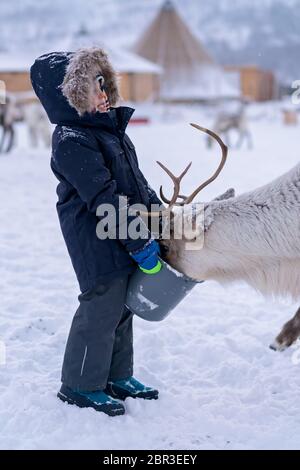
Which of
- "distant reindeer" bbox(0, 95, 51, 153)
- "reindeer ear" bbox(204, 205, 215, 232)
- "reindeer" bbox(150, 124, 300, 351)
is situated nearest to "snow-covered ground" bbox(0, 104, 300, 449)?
"reindeer" bbox(150, 124, 300, 351)

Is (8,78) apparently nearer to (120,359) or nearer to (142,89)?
(142,89)

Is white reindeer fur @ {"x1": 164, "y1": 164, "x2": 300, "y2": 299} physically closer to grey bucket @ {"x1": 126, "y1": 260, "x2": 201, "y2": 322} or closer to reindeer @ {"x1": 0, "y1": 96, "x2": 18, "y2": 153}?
grey bucket @ {"x1": 126, "y1": 260, "x2": 201, "y2": 322}

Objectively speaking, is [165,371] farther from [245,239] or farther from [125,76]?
[125,76]

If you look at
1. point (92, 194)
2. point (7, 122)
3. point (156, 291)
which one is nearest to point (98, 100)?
point (92, 194)

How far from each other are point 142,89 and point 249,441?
3207 cm

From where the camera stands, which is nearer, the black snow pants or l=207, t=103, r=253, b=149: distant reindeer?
the black snow pants

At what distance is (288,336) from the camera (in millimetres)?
3318

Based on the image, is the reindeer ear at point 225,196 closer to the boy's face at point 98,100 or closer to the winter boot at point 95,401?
the boy's face at point 98,100

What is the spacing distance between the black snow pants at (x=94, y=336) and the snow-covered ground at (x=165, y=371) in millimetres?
137

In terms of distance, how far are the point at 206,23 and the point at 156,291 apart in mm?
93609

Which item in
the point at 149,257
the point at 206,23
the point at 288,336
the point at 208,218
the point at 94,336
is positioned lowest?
the point at 288,336

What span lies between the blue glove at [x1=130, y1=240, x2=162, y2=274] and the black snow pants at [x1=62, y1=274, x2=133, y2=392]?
133 millimetres

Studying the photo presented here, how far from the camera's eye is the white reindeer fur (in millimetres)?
2631

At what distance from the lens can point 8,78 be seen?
3019 cm
